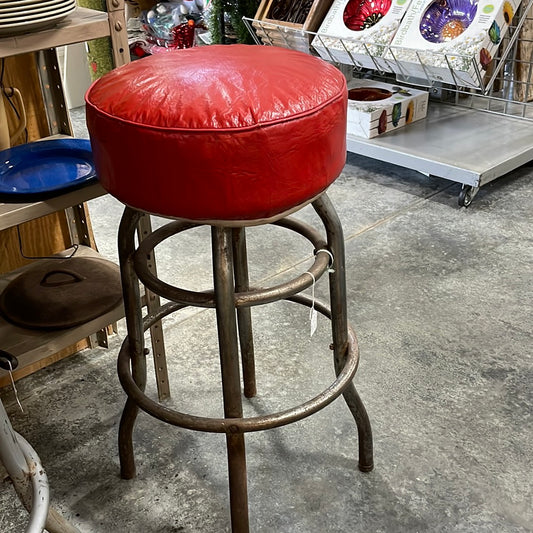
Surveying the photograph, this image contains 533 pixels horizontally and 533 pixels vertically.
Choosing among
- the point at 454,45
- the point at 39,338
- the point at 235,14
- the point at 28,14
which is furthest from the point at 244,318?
the point at 235,14

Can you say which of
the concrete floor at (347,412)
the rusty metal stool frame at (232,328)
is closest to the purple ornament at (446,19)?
the concrete floor at (347,412)

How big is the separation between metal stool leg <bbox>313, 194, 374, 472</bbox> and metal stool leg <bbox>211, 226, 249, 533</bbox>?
0.75 feet

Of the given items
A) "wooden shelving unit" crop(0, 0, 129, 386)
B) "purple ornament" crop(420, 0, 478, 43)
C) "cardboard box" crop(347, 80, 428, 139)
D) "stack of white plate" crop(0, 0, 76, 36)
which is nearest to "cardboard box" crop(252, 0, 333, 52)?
"cardboard box" crop(347, 80, 428, 139)

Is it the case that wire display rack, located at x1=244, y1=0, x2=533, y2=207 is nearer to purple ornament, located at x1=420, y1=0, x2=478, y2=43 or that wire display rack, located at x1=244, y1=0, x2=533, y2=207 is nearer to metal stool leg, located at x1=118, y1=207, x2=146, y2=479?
purple ornament, located at x1=420, y1=0, x2=478, y2=43

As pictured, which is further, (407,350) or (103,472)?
(407,350)

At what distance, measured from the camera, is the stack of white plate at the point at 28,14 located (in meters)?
1.26

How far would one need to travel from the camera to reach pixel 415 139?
317cm

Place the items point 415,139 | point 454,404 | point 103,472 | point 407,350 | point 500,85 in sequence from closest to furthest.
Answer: point 103,472 → point 454,404 → point 407,350 → point 415,139 → point 500,85

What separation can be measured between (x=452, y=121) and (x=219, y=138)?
254 centimetres

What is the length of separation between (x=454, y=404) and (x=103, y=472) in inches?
35.1

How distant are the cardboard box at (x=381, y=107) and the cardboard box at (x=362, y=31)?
0.53ft

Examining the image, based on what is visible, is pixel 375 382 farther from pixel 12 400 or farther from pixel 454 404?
pixel 12 400

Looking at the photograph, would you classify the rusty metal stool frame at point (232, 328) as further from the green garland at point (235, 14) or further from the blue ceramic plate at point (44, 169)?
the green garland at point (235, 14)

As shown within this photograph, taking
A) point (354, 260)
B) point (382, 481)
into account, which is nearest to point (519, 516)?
point (382, 481)
